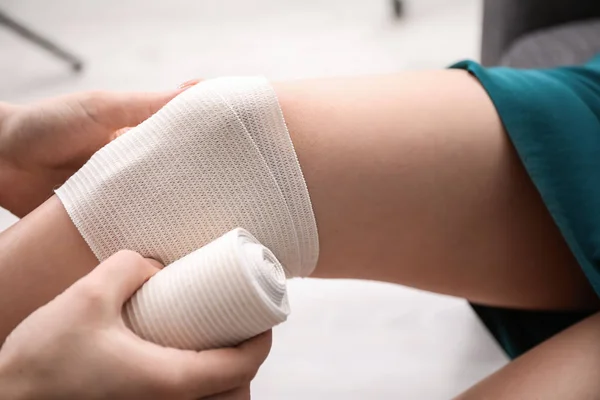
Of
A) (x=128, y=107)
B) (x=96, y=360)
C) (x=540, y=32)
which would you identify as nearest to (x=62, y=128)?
(x=128, y=107)

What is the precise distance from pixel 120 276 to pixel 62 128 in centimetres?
24

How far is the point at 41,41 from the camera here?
4.81 ft

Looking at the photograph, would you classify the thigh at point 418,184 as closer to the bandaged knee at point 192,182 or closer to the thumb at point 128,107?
the bandaged knee at point 192,182

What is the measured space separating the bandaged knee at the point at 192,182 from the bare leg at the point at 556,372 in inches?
9.6

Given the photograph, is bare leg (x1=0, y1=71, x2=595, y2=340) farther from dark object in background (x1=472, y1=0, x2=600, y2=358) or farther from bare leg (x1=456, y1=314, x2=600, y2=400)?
dark object in background (x1=472, y1=0, x2=600, y2=358)

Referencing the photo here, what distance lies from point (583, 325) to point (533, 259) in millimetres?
73

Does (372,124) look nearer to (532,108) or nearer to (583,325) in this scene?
(532,108)

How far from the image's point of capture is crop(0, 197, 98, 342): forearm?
537 millimetres

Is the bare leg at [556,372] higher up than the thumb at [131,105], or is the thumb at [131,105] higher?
the thumb at [131,105]

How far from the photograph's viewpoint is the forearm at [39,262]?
54 cm

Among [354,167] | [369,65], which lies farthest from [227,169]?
[369,65]

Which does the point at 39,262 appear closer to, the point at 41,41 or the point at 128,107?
the point at 128,107

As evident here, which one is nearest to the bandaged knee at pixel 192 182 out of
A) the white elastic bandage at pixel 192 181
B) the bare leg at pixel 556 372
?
the white elastic bandage at pixel 192 181

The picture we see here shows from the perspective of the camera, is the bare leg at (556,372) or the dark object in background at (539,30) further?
the dark object in background at (539,30)
